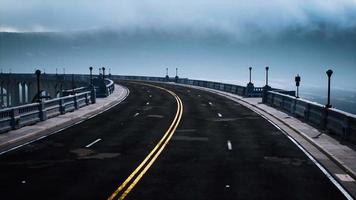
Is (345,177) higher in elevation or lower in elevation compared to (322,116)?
lower

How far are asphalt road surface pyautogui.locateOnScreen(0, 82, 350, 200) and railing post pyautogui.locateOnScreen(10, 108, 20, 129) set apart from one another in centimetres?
278

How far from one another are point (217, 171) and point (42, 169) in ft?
21.0

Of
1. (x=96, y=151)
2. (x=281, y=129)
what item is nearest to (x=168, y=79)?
(x=281, y=129)

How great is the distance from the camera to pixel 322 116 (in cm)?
2386

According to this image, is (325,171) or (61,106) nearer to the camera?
(325,171)

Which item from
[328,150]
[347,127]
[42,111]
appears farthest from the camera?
[42,111]

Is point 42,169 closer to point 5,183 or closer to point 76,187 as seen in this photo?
point 5,183

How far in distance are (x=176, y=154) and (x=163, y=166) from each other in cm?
223

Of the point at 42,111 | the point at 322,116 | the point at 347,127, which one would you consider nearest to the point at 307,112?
the point at 322,116

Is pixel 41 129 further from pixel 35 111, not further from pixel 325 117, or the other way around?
pixel 325 117

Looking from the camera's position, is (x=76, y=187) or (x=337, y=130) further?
(x=337, y=130)

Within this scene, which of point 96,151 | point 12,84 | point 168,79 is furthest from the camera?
point 12,84

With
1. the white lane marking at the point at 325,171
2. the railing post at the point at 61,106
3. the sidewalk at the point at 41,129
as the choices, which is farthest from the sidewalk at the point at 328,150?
the railing post at the point at 61,106

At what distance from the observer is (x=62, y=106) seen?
102 feet
